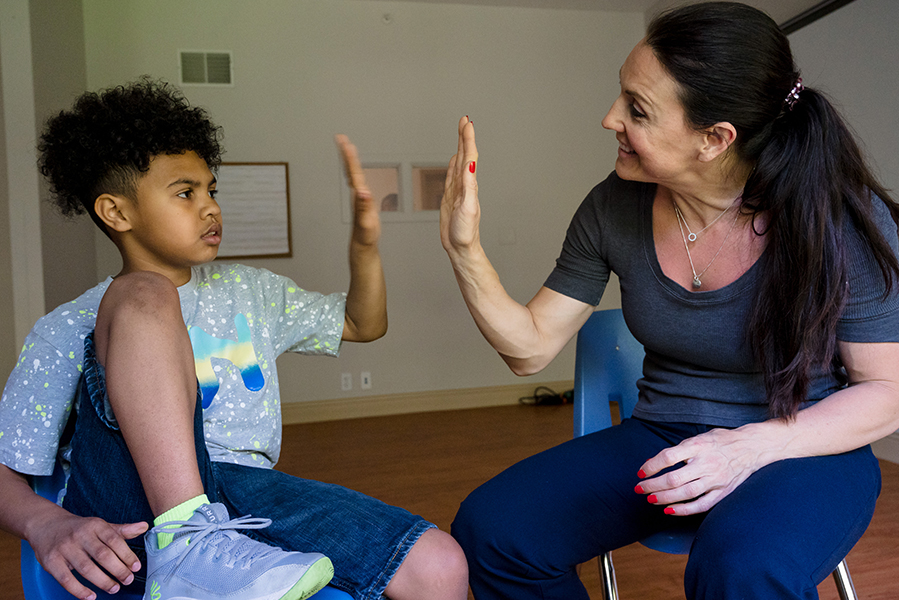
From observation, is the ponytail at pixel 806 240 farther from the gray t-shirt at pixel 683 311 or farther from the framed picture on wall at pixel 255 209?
the framed picture on wall at pixel 255 209

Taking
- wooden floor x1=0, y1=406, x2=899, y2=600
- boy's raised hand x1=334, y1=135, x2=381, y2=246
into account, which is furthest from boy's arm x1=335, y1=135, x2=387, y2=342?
wooden floor x1=0, y1=406, x2=899, y2=600

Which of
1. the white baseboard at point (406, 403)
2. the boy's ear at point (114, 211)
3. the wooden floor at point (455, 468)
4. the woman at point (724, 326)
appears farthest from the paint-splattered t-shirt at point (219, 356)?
the white baseboard at point (406, 403)

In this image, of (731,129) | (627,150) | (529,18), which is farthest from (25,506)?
(529,18)

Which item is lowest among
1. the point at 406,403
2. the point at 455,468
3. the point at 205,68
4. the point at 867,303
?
the point at 406,403

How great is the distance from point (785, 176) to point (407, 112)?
12.2 feet

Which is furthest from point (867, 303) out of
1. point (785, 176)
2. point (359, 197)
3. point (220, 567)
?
point (220, 567)

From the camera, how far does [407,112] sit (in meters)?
4.55

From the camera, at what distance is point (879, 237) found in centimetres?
104

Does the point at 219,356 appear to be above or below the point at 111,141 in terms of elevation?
below

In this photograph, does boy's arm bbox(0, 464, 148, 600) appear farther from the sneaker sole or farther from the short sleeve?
the short sleeve

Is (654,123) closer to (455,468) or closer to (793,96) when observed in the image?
(793,96)

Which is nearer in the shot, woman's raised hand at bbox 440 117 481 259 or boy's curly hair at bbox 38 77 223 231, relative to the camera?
woman's raised hand at bbox 440 117 481 259

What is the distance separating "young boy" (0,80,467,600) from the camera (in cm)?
86

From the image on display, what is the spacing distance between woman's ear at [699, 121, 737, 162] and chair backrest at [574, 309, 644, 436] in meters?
0.48
